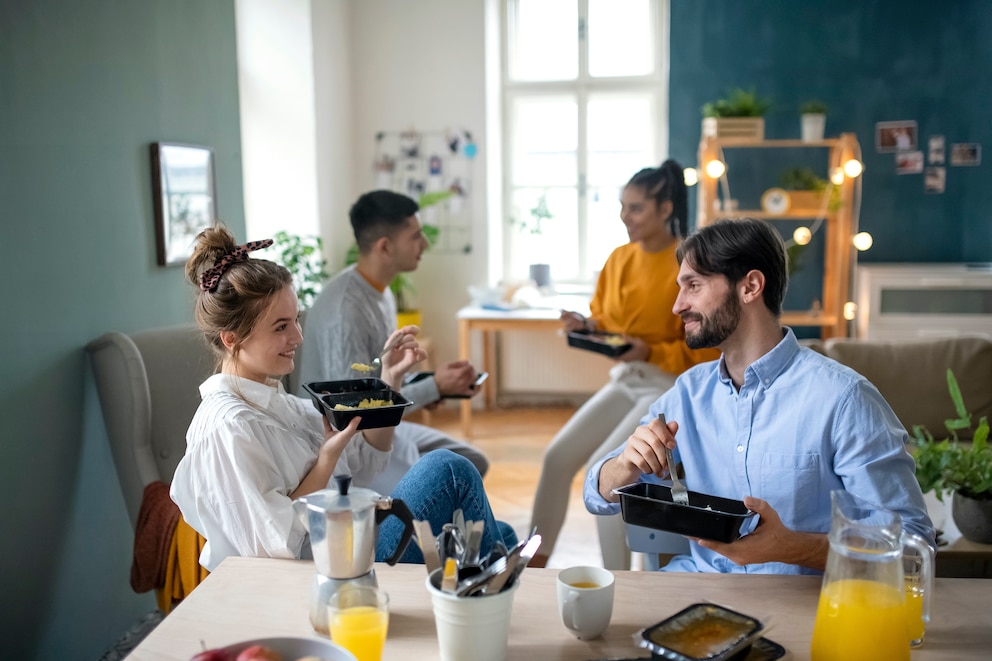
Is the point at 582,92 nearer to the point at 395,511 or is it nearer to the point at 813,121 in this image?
the point at 813,121

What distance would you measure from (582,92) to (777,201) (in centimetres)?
151

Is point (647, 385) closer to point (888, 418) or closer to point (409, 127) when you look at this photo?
point (888, 418)

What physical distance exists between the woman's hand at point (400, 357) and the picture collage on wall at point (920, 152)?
3.90m

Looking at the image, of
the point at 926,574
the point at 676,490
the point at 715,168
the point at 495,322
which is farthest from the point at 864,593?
the point at 495,322

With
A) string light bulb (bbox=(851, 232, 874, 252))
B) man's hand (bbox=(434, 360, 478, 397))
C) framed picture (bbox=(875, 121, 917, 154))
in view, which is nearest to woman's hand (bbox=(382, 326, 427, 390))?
man's hand (bbox=(434, 360, 478, 397))

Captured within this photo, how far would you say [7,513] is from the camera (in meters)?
2.14

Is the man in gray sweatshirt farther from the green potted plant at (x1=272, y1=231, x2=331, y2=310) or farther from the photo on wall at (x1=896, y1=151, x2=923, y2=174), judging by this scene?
the photo on wall at (x1=896, y1=151, x2=923, y2=174)

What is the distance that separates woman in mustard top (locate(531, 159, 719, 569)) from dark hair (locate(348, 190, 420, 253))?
76 centimetres

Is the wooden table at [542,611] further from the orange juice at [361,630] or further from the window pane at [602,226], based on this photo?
the window pane at [602,226]

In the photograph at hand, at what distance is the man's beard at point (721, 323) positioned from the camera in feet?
5.48

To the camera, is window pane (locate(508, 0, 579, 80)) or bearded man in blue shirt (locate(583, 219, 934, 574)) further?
window pane (locate(508, 0, 579, 80))

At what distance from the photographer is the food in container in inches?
41.2

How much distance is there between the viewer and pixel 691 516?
1.26 metres

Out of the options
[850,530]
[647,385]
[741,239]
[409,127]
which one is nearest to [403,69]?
[409,127]
